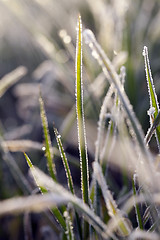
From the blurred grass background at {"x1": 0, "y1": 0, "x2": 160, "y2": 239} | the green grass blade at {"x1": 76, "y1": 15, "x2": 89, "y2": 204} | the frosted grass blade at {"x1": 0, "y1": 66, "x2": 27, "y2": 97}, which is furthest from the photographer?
the blurred grass background at {"x1": 0, "y1": 0, "x2": 160, "y2": 239}

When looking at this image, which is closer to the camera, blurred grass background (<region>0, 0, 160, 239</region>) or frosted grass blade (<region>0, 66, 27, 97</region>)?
frosted grass blade (<region>0, 66, 27, 97</region>)

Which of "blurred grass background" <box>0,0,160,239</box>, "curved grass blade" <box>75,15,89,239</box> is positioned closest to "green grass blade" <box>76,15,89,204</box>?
"curved grass blade" <box>75,15,89,239</box>

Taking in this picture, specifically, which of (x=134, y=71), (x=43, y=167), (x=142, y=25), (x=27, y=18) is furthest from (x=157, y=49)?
(x=43, y=167)

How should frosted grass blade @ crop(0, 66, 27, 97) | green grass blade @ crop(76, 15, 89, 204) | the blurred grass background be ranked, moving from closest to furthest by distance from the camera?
green grass blade @ crop(76, 15, 89, 204) < frosted grass blade @ crop(0, 66, 27, 97) < the blurred grass background

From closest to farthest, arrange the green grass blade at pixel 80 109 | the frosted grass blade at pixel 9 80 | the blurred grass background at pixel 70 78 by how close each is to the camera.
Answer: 1. the green grass blade at pixel 80 109
2. the frosted grass blade at pixel 9 80
3. the blurred grass background at pixel 70 78

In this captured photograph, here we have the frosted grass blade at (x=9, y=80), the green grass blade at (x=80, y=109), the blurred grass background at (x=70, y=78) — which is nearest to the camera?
the green grass blade at (x=80, y=109)

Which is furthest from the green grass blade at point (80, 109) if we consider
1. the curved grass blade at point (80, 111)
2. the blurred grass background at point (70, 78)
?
the blurred grass background at point (70, 78)

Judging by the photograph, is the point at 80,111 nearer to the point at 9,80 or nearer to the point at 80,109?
the point at 80,109

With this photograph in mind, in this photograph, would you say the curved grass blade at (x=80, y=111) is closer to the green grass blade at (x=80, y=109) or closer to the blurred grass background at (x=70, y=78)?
the green grass blade at (x=80, y=109)

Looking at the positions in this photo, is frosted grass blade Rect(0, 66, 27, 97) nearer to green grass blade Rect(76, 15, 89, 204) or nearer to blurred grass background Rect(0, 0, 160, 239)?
blurred grass background Rect(0, 0, 160, 239)

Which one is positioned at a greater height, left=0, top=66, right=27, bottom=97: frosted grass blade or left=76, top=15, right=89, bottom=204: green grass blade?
left=0, top=66, right=27, bottom=97: frosted grass blade

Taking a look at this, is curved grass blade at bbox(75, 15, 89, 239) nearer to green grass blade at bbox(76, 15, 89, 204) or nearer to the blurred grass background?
green grass blade at bbox(76, 15, 89, 204)
